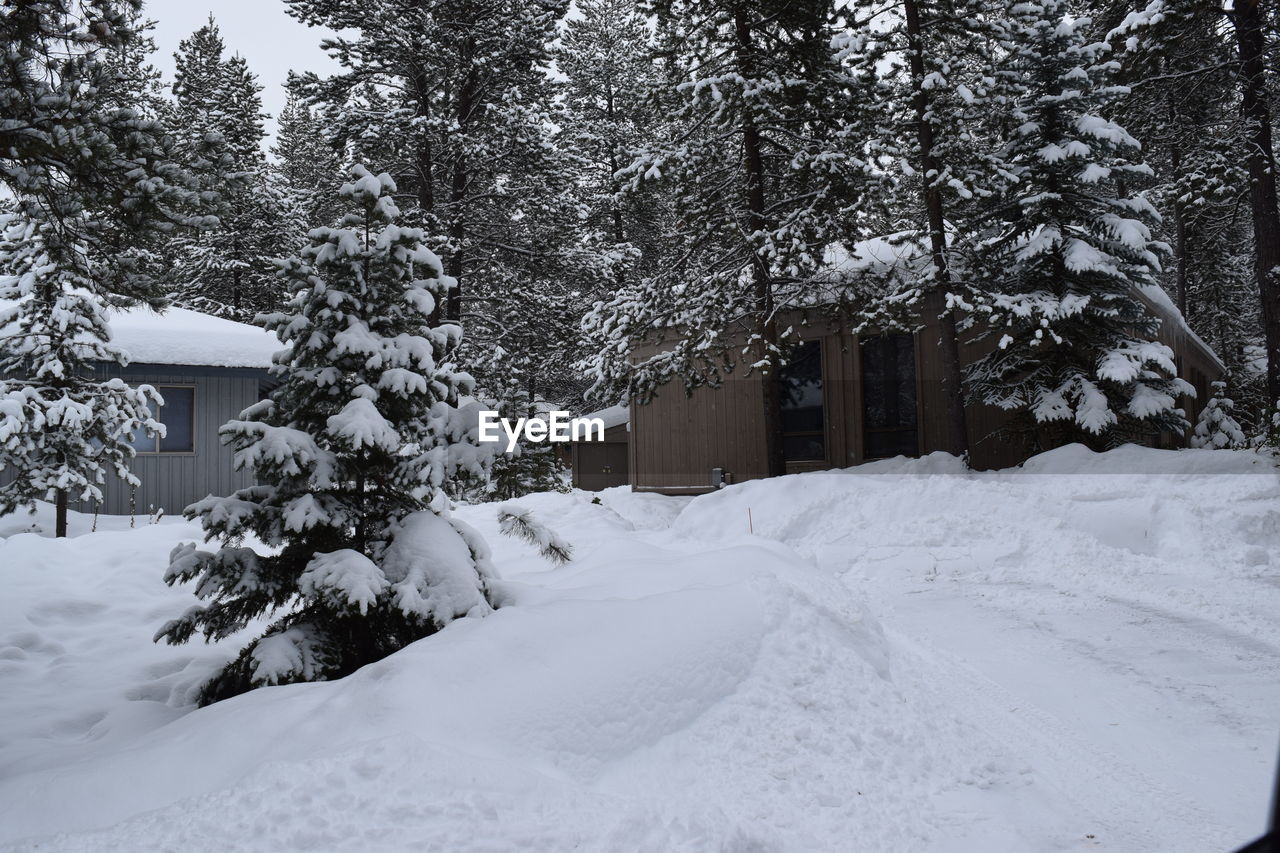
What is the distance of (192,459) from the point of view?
1570 centimetres

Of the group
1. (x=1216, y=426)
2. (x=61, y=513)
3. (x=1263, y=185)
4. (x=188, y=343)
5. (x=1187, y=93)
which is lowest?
(x=61, y=513)

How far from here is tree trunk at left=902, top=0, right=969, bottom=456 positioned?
36.8 ft

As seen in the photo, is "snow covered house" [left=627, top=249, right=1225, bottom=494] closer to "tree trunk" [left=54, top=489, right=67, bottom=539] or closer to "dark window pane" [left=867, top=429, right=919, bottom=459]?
"dark window pane" [left=867, top=429, right=919, bottom=459]

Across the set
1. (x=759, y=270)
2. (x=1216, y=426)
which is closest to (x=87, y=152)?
(x=759, y=270)

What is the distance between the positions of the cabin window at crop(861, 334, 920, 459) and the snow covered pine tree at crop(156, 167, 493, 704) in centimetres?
1047

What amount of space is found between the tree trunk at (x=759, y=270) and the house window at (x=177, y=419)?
1164 cm

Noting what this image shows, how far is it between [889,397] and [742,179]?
15.7 feet

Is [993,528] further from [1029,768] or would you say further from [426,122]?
[426,122]

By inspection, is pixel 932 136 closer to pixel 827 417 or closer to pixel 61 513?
pixel 827 417

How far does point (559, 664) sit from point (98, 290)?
4496 millimetres

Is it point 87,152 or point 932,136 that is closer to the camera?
point 87,152

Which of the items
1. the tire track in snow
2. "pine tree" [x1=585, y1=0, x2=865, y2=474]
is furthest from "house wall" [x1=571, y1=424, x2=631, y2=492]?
the tire track in snow

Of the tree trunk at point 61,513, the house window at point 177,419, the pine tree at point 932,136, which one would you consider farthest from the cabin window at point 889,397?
the house window at point 177,419

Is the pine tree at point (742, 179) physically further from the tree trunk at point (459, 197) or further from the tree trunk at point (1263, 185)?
the tree trunk at point (1263, 185)
